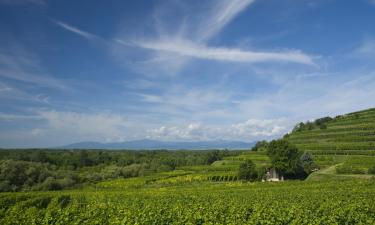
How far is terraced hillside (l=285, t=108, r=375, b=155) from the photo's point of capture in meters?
84.9

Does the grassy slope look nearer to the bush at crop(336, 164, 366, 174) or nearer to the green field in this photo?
the bush at crop(336, 164, 366, 174)

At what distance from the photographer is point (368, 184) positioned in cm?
4462

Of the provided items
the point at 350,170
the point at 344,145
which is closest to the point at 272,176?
the point at 350,170

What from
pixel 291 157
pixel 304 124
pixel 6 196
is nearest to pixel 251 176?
pixel 291 157

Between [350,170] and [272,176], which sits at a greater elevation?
[350,170]

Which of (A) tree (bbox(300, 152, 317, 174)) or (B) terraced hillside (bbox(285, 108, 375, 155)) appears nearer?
(A) tree (bbox(300, 152, 317, 174))

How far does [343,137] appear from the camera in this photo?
9725 centimetres

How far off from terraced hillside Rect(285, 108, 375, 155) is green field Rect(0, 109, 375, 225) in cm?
24

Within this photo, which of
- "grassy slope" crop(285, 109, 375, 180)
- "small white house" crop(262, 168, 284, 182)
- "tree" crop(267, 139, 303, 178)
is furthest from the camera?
"small white house" crop(262, 168, 284, 182)

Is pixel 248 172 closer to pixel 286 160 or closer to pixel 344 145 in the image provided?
pixel 286 160

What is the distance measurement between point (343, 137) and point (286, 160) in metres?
33.3

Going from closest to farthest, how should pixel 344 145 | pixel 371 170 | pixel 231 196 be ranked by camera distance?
pixel 231 196 < pixel 371 170 < pixel 344 145

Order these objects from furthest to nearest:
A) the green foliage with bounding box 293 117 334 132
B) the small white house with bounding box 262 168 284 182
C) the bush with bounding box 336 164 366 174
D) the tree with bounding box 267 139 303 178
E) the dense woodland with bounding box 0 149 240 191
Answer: the green foliage with bounding box 293 117 334 132, the small white house with bounding box 262 168 284 182, the tree with bounding box 267 139 303 178, the dense woodland with bounding box 0 149 240 191, the bush with bounding box 336 164 366 174

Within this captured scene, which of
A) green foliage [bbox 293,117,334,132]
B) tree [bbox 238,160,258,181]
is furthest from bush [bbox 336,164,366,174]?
green foliage [bbox 293,117,334,132]
